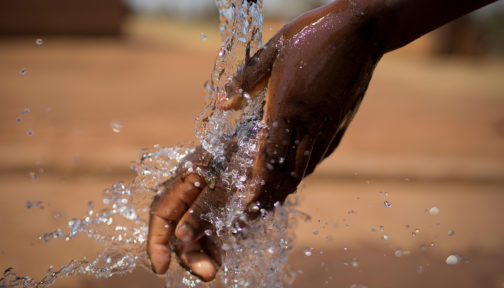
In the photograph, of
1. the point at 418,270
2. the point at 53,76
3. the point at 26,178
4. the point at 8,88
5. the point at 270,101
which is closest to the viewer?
the point at 270,101

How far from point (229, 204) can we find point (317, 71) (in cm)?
46

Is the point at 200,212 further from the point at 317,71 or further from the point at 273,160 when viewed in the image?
the point at 317,71

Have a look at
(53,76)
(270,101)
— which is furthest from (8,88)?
(270,101)

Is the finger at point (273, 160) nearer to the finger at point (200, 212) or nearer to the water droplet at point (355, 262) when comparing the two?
the finger at point (200, 212)

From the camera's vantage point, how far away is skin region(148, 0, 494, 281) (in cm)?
111

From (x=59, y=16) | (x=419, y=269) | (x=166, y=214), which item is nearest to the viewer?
(x=166, y=214)

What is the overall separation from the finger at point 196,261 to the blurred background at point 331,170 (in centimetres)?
76

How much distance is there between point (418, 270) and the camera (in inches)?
98.7

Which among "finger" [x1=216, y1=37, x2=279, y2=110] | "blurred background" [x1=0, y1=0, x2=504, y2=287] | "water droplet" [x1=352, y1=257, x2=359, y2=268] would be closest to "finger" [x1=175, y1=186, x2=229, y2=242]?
"finger" [x1=216, y1=37, x2=279, y2=110]

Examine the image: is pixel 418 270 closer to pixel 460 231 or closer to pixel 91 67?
pixel 460 231

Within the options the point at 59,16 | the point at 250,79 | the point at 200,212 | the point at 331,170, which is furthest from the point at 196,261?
the point at 59,16

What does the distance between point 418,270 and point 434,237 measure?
0.55m

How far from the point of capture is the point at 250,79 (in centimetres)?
127

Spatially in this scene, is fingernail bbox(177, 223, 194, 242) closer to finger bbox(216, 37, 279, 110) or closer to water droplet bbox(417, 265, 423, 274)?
finger bbox(216, 37, 279, 110)
